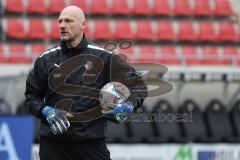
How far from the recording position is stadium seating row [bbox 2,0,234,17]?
13.4 meters

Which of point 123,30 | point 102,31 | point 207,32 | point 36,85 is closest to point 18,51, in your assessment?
point 102,31

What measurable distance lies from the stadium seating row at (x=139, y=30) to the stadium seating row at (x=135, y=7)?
208mm

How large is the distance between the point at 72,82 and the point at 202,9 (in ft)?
33.8

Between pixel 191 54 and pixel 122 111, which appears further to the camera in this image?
pixel 191 54

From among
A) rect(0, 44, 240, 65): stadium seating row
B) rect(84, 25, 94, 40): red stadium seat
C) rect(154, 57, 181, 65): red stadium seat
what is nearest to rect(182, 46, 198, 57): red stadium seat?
rect(0, 44, 240, 65): stadium seating row

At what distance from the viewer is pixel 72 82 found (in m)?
4.37

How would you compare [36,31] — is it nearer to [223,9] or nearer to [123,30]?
[123,30]

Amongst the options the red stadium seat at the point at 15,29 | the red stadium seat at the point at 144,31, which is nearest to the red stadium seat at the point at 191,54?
the red stadium seat at the point at 144,31

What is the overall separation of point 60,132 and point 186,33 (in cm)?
986

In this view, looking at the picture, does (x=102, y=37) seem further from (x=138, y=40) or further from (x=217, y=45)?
(x=217, y=45)

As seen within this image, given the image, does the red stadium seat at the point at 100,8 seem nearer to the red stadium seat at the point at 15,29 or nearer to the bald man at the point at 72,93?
the red stadium seat at the point at 15,29

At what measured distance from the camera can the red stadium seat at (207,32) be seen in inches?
551

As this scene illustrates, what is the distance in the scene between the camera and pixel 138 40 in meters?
13.5

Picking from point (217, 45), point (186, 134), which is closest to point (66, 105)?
point (186, 134)
